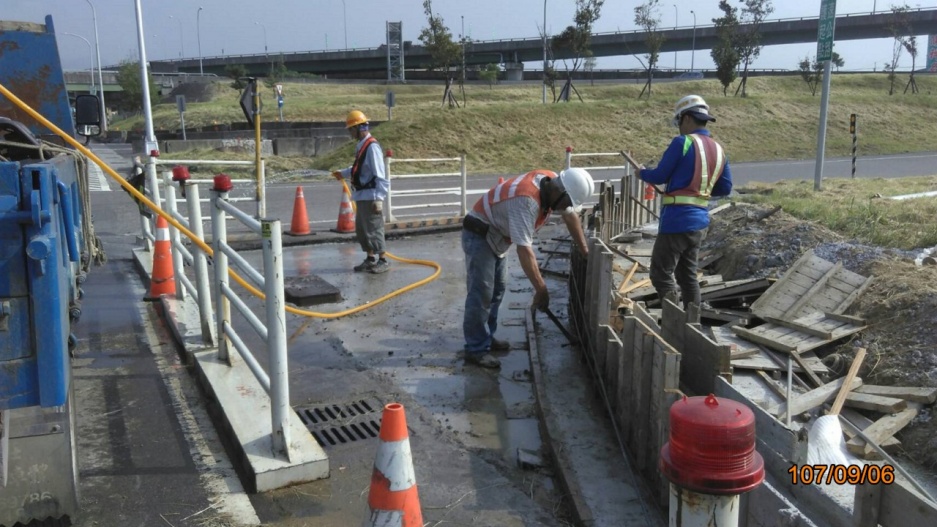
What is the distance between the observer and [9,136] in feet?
16.1

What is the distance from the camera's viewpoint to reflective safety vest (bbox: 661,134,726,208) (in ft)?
18.0

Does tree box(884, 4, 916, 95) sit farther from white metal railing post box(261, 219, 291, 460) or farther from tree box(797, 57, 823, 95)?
white metal railing post box(261, 219, 291, 460)

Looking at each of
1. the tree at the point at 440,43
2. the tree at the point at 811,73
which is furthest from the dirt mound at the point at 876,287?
the tree at the point at 811,73

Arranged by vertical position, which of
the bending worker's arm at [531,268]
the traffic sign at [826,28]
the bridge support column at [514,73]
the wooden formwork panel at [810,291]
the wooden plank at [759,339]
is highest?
the bridge support column at [514,73]

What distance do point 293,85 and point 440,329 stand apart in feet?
193

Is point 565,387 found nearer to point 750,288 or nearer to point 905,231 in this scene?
point 750,288

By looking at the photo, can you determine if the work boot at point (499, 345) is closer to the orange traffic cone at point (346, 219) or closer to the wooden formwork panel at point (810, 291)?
the wooden formwork panel at point (810, 291)

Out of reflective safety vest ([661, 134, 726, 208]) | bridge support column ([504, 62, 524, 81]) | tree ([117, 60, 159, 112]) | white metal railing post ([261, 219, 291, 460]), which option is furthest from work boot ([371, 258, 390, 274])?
bridge support column ([504, 62, 524, 81])

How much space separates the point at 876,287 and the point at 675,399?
12.5ft

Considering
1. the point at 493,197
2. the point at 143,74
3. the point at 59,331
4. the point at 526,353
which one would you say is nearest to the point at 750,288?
the point at 526,353

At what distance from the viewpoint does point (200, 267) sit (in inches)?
217

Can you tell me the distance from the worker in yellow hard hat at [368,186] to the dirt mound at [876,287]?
3.83 meters

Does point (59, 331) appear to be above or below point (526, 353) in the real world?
above

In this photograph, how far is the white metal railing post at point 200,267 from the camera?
208 inches
